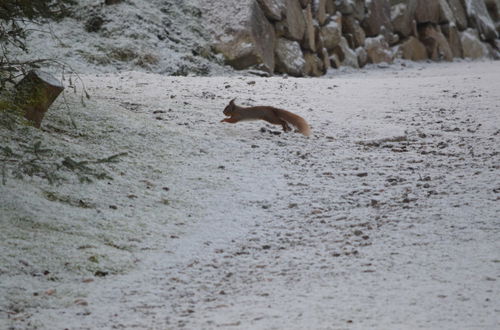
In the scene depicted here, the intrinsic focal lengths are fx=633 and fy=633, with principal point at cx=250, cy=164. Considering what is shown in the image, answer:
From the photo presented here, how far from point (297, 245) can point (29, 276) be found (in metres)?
1.55

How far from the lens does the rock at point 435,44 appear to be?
52.2 ft

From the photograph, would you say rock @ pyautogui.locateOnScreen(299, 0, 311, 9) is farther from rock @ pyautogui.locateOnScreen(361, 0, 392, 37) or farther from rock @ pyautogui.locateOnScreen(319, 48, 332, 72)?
rock @ pyautogui.locateOnScreen(361, 0, 392, 37)

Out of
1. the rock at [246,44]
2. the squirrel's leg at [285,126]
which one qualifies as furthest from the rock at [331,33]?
the squirrel's leg at [285,126]

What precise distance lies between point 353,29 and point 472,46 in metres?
4.57

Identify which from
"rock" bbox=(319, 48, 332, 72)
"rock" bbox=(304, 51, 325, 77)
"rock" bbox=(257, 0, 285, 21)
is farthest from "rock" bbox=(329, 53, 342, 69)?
"rock" bbox=(257, 0, 285, 21)

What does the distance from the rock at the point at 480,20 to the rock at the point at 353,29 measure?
508 centimetres

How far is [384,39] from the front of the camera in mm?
15070

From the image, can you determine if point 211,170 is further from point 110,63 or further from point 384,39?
point 384,39

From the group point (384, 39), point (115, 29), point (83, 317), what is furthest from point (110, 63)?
point (384, 39)

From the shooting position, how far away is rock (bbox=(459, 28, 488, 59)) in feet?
55.3

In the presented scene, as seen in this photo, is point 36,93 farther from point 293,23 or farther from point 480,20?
point 480,20

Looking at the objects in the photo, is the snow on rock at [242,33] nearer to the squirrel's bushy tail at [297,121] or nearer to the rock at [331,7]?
the rock at [331,7]

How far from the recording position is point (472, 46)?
55.7 ft

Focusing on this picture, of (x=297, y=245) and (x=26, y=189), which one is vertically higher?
(x=26, y=189)
